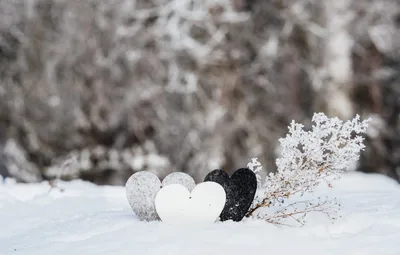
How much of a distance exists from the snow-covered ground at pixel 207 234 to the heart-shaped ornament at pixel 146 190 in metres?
0.05

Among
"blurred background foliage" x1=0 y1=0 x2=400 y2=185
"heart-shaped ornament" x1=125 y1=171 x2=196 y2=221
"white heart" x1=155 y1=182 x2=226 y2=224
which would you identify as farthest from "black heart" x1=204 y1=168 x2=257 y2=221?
"blurred background foliage" x1=0 y1=0 x2=400 y2=185

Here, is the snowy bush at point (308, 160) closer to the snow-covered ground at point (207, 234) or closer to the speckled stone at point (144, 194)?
the snow-covered ground at point (207, 234)

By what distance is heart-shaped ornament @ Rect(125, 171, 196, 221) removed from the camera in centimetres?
199

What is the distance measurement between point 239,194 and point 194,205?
157 millimetres

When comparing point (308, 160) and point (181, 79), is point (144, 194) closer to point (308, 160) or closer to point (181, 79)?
point (308, 160)

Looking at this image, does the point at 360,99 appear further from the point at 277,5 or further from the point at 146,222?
the point at 146,222

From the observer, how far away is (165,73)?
6.20 metres

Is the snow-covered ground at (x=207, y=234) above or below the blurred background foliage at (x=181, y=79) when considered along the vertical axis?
below

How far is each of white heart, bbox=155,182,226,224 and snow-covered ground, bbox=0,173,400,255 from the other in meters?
0.05

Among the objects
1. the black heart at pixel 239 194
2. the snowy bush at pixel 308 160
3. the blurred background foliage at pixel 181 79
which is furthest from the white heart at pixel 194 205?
the blurred background foliage at pixel 181 79

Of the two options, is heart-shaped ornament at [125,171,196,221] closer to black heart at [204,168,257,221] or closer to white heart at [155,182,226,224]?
white heart at [155,182,226,224]

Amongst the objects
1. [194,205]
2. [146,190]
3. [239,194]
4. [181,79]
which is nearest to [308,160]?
[239,194]

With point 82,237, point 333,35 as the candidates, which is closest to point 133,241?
point 82,237

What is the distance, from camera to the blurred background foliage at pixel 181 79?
6.11 meters
